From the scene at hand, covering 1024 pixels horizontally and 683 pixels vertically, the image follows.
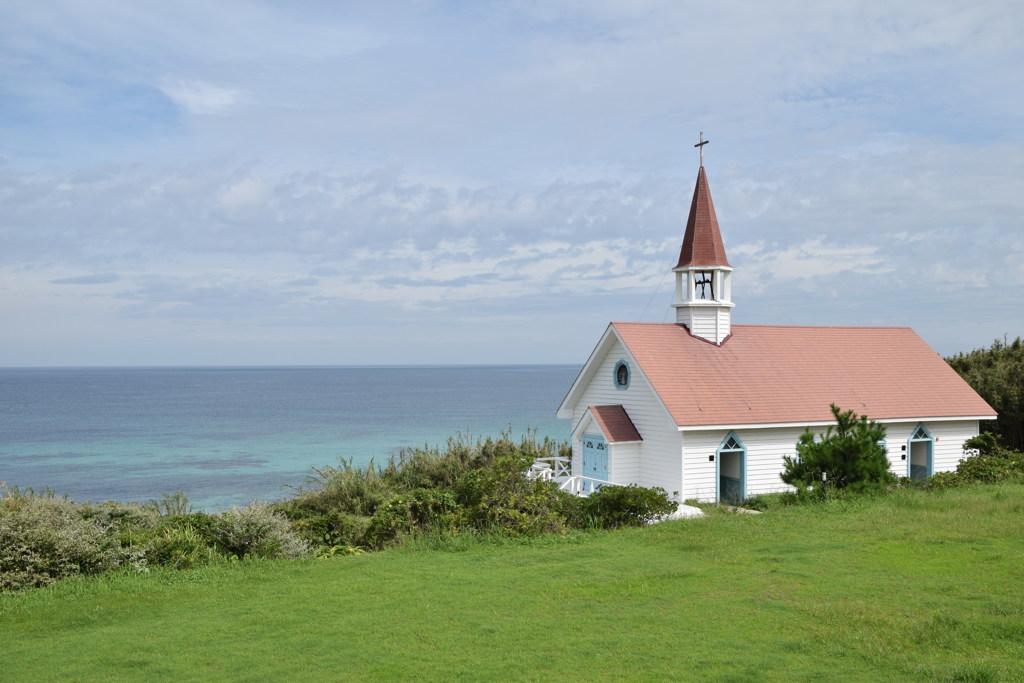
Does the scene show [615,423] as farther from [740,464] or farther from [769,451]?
[769,451]

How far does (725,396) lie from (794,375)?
3.06 metres

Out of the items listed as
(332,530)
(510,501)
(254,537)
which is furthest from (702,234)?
(254,537)

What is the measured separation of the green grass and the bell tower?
10837 millimetres

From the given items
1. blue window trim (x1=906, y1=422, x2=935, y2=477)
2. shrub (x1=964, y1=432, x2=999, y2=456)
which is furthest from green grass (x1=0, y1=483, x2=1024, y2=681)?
shrub (x1=964, y1=432, x2=999, y2=456)

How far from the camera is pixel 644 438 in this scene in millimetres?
21641

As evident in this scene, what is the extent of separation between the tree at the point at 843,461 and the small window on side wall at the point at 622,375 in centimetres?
583

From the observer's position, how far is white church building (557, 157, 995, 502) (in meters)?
20.8

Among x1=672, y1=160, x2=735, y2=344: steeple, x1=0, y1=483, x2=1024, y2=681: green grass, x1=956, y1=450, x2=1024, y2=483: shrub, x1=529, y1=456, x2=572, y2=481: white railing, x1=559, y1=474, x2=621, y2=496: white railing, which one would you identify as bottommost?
x1=0, y1=483, x2=1024, y2=681: green grass

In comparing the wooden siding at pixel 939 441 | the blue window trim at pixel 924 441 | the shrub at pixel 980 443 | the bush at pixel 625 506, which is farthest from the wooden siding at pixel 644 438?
the shrub at pixel 980 443

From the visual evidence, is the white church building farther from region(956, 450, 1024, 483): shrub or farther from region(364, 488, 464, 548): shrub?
region(364, 488, 464, 548): shrub

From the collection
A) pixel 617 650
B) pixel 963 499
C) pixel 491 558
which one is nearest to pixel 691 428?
pixel 963 499

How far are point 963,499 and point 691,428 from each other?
5.83 meters

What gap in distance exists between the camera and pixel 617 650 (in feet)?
25.3

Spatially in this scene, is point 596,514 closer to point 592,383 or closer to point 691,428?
point 691,428
